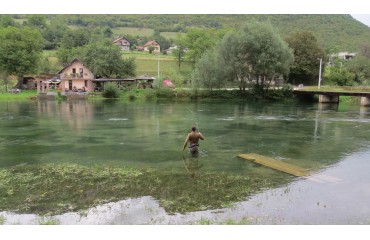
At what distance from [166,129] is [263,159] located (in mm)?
12357

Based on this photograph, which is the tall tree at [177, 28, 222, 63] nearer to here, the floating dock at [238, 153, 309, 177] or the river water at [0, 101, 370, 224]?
the river water at [0, 101, 370, 224]

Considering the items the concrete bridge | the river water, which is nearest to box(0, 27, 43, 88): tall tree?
the river water

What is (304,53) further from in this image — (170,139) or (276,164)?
(276,164)

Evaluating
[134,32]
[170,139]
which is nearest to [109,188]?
[170,139]

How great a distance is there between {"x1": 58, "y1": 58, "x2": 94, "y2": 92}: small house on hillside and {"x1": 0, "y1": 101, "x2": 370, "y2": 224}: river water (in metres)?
36.5

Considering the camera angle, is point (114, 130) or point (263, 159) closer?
point (263, 159)

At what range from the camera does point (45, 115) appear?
40.1 m

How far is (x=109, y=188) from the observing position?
13.9 meters

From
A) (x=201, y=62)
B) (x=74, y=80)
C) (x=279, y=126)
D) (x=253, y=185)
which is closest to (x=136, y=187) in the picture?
(x=253, y=185)

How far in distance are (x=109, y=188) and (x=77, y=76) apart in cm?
6523

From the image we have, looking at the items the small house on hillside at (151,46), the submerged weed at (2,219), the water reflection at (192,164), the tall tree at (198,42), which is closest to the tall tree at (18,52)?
the tall tree at (198,42)

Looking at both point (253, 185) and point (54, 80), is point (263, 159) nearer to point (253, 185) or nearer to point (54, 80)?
point (253, 185)

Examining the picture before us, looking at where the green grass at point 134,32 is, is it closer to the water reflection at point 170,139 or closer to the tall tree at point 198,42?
the tall tree at point 198,42

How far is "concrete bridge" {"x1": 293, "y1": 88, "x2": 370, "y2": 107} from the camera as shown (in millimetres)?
55000
